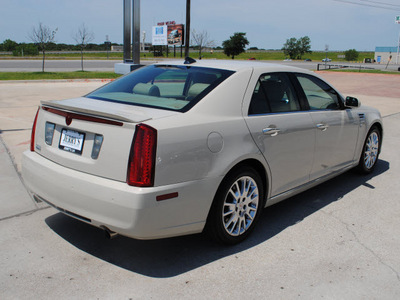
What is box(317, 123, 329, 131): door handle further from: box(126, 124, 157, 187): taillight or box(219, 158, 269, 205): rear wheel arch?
box(126, 124, 157, 187): taillight

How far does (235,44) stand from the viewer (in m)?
98.6

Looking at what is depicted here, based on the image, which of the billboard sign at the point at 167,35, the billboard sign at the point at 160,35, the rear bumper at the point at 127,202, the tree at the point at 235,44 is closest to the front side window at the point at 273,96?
the rear bumper at the point at 127,202

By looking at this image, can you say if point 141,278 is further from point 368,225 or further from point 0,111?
point 0,111

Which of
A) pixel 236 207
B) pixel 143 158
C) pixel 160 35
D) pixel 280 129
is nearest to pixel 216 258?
pixel 236 207

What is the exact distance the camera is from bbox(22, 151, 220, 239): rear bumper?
9.27 ft

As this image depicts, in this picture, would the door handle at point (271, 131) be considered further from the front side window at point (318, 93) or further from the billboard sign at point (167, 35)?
the billboard sign at point (167, 35)

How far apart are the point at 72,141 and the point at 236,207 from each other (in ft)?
4.83

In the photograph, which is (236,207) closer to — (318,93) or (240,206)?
(240,206)

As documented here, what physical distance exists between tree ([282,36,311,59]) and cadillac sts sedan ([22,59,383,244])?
115 m

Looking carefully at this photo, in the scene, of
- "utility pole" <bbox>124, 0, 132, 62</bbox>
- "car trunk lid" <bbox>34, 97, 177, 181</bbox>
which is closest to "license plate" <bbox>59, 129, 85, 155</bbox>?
"car trunk lid" <bbox>34, 97, 177, 181</bbox>

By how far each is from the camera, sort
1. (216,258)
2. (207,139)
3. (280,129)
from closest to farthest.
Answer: (207,139)
(216,258)
(280,129)

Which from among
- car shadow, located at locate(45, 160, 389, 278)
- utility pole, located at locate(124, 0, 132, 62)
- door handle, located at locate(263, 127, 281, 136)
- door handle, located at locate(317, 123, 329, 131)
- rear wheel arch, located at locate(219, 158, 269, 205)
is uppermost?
Result: utility pole, located at locate(124, 0, 132, 62)

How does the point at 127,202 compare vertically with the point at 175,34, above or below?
below

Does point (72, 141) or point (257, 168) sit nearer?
point (72, 141)
